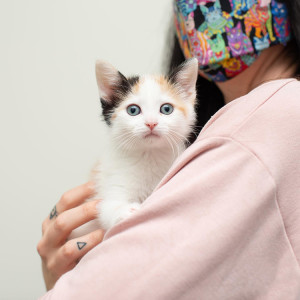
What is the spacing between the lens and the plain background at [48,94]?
194cm

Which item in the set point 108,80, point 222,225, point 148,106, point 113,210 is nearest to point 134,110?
point 148,106

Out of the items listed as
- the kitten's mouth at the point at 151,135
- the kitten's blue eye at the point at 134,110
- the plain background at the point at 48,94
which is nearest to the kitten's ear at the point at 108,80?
the kitten's blue eye at the point at 134,110

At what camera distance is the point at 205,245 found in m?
0.63

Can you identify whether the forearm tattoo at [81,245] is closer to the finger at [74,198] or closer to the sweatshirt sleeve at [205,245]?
the finger at [74,198]

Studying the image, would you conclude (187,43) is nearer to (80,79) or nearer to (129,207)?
(129,207)

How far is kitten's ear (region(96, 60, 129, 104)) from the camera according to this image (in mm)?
1139

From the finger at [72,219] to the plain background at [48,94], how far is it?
96 centimetres

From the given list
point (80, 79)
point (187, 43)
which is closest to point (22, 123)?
point (80, 79)

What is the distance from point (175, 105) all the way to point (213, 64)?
242 millimetres

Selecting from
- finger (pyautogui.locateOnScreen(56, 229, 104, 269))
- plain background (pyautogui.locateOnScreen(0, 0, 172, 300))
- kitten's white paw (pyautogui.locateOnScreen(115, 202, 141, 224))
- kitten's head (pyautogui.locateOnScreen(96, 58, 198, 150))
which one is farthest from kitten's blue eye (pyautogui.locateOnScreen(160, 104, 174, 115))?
plain background (pyautogui.locateOnScreen(0, 0, 172, 300))

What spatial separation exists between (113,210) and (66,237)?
264mm

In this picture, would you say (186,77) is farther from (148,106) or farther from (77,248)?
(77,248)

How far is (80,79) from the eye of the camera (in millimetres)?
1986

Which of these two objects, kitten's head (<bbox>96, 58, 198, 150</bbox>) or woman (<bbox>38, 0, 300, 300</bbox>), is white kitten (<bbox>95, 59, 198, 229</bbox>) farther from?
woman (<bbox>38, 0, 300, 300</bbox>)
